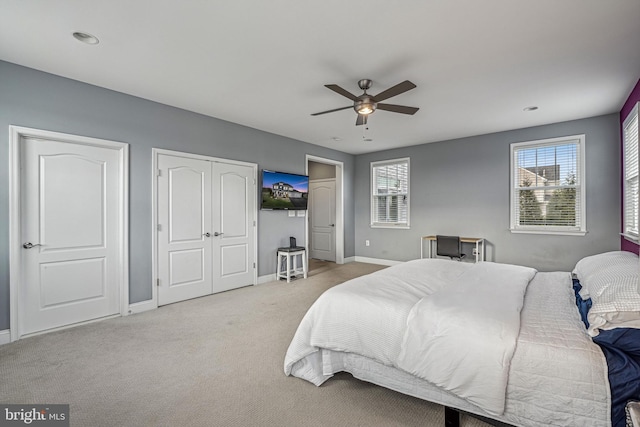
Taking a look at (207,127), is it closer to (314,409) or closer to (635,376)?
(314,409)

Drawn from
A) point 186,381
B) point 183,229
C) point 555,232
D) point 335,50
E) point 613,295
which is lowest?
point 186,381

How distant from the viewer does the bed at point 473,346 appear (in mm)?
1411

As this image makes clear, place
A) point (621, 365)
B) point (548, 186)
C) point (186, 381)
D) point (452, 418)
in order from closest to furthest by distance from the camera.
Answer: point (621, 365) < point (452, 418) < point (186, 381) < point (548, 186)

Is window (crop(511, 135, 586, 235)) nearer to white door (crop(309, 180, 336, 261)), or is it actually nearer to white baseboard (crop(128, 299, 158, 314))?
white door (crop(309, 180, 336, 261))

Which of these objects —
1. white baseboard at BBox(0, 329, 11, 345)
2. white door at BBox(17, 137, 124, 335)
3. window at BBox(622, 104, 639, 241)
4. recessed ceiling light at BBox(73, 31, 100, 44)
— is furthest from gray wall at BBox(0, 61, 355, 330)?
window at BBox(622, 104, 639, 241)

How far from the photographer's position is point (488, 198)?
5422 millimetres

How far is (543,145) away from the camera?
491 centimetres

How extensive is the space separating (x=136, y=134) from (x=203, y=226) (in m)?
1.45

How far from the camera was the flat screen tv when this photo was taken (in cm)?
512

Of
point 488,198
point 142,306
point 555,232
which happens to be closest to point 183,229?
point 142,306

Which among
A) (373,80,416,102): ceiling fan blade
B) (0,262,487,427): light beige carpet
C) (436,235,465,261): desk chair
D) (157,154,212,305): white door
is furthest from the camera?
(436,235,465,261): desk chair

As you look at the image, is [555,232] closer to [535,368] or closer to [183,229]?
[535,368]

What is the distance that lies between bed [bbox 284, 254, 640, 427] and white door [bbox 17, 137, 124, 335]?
260 cm

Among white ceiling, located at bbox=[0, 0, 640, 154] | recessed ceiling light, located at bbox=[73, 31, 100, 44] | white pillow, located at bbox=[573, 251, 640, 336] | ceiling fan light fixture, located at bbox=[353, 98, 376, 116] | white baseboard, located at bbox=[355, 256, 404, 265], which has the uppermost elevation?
recessed ceiling light, located at bbox=[73, 31, 100, 44]
